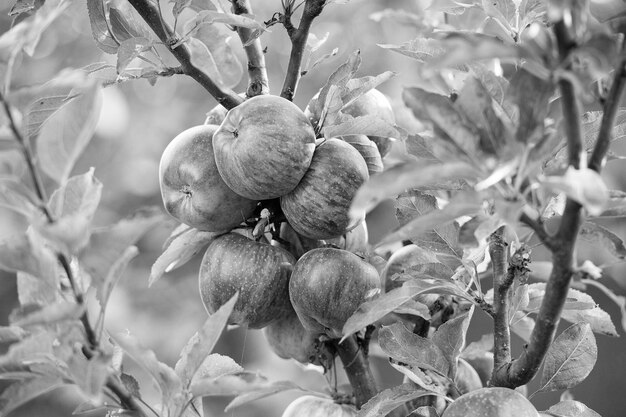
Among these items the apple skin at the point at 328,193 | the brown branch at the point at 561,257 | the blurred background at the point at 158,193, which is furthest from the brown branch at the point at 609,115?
the blurred background at the point at 158,193

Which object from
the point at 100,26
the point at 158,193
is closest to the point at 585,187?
the point at 100,26

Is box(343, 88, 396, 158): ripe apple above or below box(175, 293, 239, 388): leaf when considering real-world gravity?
below

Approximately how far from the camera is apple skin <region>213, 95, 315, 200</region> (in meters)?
0.82

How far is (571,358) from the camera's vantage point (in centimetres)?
79

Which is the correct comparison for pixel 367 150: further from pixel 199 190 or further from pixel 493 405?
pixel 493 405

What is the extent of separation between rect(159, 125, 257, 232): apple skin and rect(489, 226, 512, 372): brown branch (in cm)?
31

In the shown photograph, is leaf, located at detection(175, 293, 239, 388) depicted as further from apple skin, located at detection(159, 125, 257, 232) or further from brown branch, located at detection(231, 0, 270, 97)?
brown branch, located at detection(231, 0, 270, 97)

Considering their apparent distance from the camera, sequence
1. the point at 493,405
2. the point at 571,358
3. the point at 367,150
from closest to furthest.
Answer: the point at 493,405
the point at 571,358
the point at 367,150

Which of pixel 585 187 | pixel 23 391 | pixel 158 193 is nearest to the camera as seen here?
pixel 585 187

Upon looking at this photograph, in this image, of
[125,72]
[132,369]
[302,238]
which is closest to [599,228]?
[302,238]

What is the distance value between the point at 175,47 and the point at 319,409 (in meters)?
0.48

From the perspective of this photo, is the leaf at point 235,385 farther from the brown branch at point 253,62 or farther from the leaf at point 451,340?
the brown branch at point 253,62

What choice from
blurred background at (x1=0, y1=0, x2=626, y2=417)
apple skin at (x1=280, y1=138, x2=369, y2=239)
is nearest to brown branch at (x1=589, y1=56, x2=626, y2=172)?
apple skin at (x1=280, y1=138, x2=369, y2=239)

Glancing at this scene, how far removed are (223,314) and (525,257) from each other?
0.32 metres
